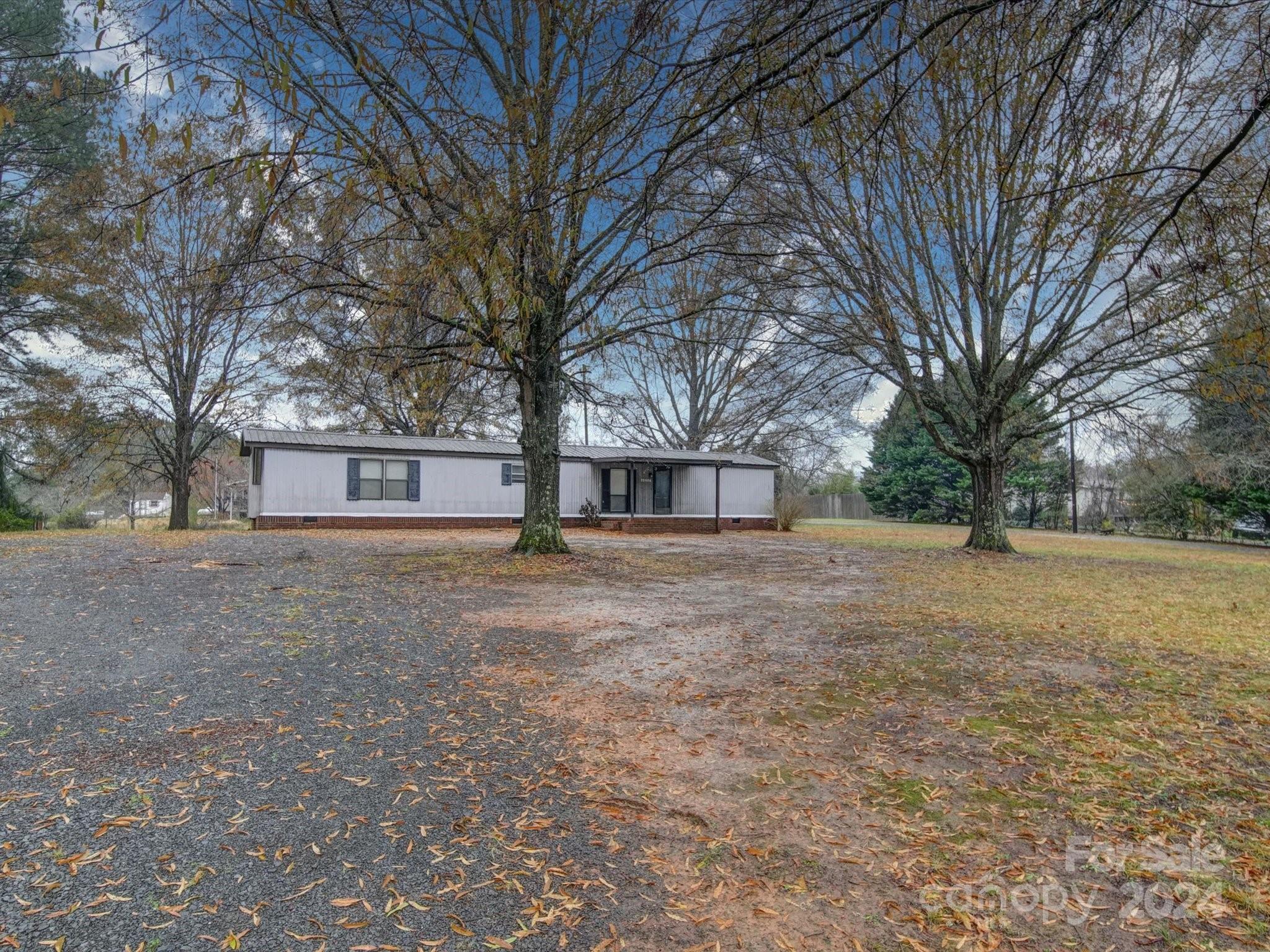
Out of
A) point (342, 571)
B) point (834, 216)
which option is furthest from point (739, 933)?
point (834, 216)

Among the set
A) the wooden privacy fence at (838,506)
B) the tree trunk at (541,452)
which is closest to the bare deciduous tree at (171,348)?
the tree trunk at (541,452)

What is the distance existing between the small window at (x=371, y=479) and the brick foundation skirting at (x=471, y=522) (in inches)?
23.3

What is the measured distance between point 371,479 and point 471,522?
3011 mm

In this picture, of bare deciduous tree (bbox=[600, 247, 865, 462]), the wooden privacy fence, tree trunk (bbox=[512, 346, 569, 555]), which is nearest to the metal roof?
bare deciduous tree (bbox=[600, 247, 865, 462])

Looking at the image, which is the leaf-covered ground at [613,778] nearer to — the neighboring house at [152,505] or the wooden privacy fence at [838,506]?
the wooden privacy fence at [838,506]

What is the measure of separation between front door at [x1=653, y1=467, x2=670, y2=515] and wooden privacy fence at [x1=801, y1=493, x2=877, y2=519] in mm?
18763

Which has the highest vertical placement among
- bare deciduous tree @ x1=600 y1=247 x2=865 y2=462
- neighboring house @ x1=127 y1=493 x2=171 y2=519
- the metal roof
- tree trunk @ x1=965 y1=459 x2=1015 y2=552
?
bare deciduous tree @ x1=600 y1=247 x2=865 y2=462

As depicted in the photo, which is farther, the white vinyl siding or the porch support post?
the porch support post

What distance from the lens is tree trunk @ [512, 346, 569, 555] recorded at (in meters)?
9.93

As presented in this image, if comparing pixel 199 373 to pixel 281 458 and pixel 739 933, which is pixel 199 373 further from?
pixel 739 933

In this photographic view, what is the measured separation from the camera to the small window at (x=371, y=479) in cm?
1788

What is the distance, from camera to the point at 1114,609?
6781 mm

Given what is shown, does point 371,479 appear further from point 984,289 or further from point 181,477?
point 984,289

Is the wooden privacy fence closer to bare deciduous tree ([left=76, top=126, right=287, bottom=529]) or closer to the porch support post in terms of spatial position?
the porch support post
